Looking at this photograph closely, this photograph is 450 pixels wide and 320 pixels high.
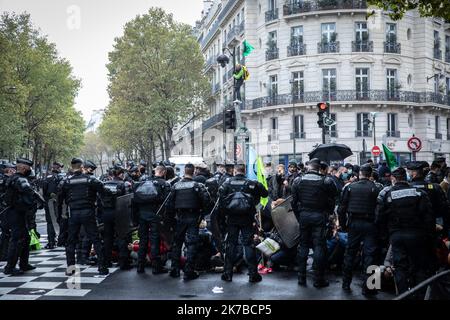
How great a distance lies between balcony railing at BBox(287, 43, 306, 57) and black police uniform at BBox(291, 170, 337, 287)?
28.8 m

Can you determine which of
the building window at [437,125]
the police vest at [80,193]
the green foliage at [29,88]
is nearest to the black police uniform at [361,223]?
the police vest at [80,193]

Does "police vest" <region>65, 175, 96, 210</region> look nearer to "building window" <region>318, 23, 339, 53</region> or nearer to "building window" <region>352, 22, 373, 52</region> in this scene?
"building window" <region>318, 23, 339, 53</region>

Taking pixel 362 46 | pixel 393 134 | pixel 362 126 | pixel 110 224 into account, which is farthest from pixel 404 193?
pixel 362 46

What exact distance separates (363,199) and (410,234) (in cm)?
106

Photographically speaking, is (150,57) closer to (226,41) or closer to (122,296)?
(226,41)

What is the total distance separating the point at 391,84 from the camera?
35.0 meters

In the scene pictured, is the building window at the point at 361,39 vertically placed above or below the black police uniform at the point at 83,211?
above

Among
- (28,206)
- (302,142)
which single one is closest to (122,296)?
(28,206)

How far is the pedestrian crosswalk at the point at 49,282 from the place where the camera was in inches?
278

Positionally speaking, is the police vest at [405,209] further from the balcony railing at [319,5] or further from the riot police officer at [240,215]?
the balcony railing at [319,5]

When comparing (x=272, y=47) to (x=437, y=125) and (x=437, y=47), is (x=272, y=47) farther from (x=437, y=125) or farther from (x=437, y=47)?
(x=437, y=125)

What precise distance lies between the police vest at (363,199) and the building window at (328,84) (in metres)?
27.8

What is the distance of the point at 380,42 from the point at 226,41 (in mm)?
14655

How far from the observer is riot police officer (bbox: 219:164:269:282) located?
8.00 m
